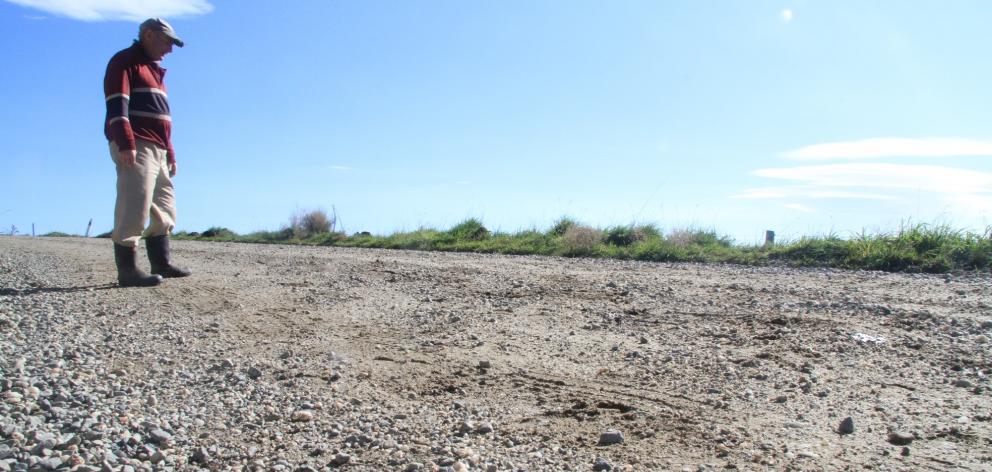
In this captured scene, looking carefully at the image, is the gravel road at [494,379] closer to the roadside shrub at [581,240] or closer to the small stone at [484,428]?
the small stone at [484,428]

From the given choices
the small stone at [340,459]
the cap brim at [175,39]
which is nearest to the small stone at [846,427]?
the small stone at [340,459]

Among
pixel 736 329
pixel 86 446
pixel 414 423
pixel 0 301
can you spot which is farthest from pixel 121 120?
pixel 736 329

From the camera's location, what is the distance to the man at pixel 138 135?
205 inches

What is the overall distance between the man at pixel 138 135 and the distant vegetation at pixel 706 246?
6646mm

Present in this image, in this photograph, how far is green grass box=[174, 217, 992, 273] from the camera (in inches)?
315

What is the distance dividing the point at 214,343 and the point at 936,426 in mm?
3321

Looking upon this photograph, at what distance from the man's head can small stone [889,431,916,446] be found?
18.8 feet

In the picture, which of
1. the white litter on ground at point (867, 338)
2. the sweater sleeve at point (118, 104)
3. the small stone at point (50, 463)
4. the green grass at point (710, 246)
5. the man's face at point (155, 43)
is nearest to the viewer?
the small stone at point (50, 463)

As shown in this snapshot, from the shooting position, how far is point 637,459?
86.4 inches

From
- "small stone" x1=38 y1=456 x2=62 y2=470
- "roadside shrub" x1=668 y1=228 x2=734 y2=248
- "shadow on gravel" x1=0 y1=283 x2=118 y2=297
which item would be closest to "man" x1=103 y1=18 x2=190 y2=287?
"shadow on gravel" x1=0 y1=283 x2=118 y2=297

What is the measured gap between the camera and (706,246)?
10625 mm

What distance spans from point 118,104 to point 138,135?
326 mm

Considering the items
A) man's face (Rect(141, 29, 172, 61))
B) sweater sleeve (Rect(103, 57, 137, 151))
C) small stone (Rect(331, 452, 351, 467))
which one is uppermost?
man's face (Rect(141, 29, 172, 61))

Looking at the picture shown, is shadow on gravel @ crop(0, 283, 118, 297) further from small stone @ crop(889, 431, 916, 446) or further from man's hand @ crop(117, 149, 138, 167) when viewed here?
A: small stone @ crop(889, 431, 916, 446)
